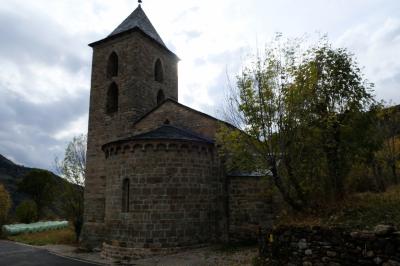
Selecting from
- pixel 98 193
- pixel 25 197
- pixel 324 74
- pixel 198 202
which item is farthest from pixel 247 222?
pixel 25 197

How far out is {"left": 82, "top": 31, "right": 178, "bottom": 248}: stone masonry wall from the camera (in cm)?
1778

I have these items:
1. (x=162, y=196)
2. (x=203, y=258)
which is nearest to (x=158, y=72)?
(x=162, y=196)

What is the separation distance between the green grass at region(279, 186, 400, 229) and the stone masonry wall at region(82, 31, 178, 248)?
11512mm

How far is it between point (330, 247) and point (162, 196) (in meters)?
7.08

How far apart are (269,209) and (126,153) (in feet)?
23.4

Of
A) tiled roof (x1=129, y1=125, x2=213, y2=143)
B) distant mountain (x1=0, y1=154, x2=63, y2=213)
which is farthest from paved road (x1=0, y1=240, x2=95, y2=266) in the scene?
distant mountain (x1=0, y1=154, x2=63, y2=213)

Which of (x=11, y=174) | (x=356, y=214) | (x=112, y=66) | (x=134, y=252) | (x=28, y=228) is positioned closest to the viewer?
(x=356, y=214)

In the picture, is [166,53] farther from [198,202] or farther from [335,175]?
[335,175]

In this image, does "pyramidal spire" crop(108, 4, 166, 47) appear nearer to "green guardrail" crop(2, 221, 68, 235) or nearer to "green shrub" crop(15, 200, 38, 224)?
"green guardrail" crop(2, 221, 68, 235)

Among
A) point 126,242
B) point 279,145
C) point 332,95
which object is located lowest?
point 126,242

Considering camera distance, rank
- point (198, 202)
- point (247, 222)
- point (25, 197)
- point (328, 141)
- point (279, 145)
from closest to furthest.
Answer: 1. point (279, 145)
2. point (328, 141)
3. point (198, 202)
4. point (247, 222)
5. point (25, 197)

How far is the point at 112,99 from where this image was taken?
780 inches

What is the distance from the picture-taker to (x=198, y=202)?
13.5 meters

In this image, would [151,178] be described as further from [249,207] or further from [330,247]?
[330,247]
